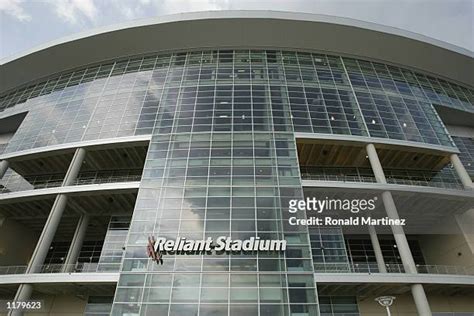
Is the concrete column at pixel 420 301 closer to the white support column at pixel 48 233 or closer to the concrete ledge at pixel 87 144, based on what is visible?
the concrete ledge at pixel 87 144

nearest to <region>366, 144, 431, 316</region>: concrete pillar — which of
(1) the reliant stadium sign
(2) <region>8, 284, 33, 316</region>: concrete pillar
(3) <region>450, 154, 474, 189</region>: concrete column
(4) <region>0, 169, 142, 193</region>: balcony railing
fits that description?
(3) <region>450, 154, 474, 189</region>: concrete column

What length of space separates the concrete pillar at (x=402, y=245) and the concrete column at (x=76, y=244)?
2170 centimetres

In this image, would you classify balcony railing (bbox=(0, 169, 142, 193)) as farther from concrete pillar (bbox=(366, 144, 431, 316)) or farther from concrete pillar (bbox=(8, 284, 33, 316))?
concrete pillar (bbox=(366, 144, 431, 316))

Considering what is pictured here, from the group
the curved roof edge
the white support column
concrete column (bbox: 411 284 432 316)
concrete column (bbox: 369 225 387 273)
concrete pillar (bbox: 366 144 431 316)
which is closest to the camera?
concrete column (bbox: 411 284 432 316)

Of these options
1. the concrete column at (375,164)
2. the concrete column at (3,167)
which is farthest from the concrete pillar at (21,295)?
the concrete column at (375,164)

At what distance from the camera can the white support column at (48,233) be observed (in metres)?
17.8

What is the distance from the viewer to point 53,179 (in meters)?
27.4

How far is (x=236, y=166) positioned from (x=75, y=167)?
480 inches

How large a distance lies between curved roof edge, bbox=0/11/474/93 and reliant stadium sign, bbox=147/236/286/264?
20.8 meters

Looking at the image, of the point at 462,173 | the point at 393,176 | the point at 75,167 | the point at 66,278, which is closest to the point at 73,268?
the point at 66,278

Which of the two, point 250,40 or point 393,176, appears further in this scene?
point 250,40

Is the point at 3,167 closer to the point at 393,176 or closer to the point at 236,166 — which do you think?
the point at 236,166

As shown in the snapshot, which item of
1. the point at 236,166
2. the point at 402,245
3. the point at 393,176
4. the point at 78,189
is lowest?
the point at 402,245

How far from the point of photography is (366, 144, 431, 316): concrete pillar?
55.0 feet
